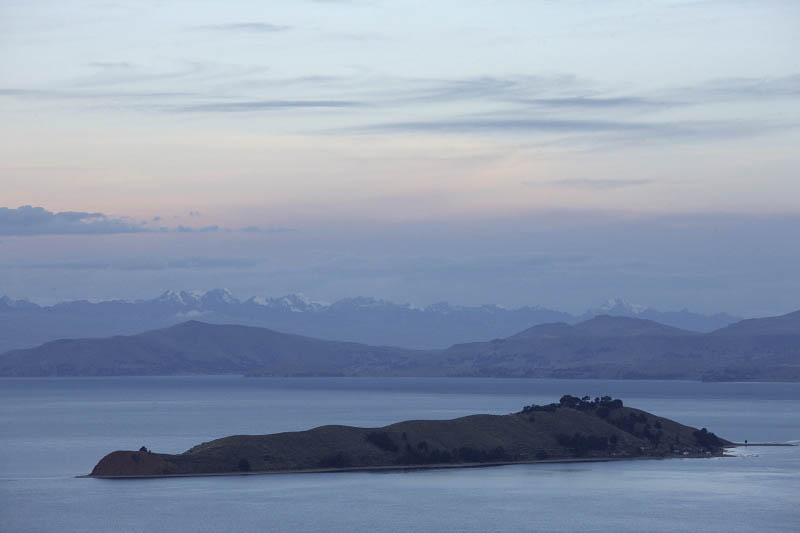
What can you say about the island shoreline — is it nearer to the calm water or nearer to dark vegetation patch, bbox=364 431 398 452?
the calm water

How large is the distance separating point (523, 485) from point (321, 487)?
21527 millimetres

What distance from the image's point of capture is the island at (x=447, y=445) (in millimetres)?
132125

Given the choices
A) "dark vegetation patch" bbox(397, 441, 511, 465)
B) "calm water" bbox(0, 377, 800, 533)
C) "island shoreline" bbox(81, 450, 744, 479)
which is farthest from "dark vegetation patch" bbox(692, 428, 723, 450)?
"dark vegetation patch" bbox(397, 441, 511, 465)

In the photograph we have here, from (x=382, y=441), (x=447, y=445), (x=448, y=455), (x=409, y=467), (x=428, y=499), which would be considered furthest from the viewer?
(x=447, y=445)

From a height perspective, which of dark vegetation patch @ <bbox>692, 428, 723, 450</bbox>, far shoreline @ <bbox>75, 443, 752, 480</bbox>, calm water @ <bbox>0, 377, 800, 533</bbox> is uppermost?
dark vegetation patch @ <bbox>692, 428, 723, 450</bbox>

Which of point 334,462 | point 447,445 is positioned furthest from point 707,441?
point 334,462

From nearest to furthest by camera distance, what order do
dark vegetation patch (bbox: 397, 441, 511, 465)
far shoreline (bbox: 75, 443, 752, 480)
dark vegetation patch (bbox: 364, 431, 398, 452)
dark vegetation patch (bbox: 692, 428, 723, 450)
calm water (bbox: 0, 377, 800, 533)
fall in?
calm water (bbox: 0, 377, 800, 533) < far shoreline (bbox: 75, 443, 752, 480) < dark vegetation patch (bbox: 397, 441, 511, 465) < dark vegetation patch (bbox: 364, 431, 398, 452) < dark vegetation patch (bbox: 692, 428, 723, 450)

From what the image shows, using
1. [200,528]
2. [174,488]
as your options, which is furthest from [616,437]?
[200,528]

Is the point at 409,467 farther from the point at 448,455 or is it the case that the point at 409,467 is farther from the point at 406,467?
the point at 448,455

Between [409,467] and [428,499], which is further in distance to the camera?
[409,467]

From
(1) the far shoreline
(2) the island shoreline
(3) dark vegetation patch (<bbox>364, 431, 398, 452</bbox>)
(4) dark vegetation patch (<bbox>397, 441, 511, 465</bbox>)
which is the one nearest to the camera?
(2) the island shoreline

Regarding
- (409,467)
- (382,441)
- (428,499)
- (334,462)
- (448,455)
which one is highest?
(382,441)

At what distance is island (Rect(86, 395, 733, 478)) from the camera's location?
132 meters

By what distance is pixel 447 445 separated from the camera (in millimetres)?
148625
